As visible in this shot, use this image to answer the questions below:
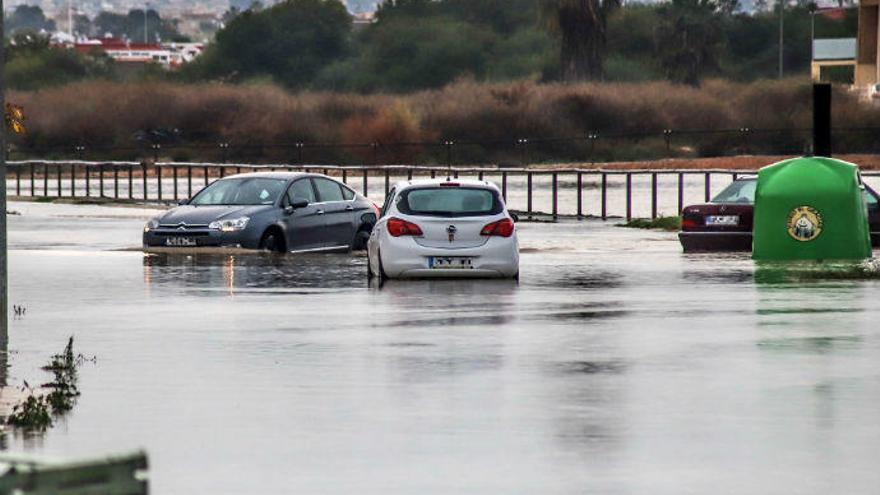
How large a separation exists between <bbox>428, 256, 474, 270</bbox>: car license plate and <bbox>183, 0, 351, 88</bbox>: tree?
103m

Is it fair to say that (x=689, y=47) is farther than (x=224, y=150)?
Yes

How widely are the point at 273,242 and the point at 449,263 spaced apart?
254 inches

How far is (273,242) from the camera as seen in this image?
32188 millimetres

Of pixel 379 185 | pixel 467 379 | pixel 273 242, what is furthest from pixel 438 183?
pixel 379 185

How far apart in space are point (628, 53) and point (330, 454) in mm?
120052

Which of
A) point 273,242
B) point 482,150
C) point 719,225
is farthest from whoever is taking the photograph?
point 482,150

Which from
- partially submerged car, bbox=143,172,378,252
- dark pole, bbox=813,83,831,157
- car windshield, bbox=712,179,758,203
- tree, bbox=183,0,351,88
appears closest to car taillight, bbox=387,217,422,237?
Answer: partially submerged car, bbox=143,172,378,252

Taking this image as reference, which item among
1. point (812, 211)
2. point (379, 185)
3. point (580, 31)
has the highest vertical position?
point (580, 31)

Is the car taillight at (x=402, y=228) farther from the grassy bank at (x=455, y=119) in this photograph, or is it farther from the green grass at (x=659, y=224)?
the grassy bank at (x=455, y=119)

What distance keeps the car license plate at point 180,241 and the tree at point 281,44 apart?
318 ft

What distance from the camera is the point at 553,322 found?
2083 cm

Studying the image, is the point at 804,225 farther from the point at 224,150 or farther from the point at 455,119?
the point at 455,119

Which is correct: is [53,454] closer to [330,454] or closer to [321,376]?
[330,454]

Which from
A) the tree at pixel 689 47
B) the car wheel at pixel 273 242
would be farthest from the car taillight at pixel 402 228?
the tree at pixel 689 47
